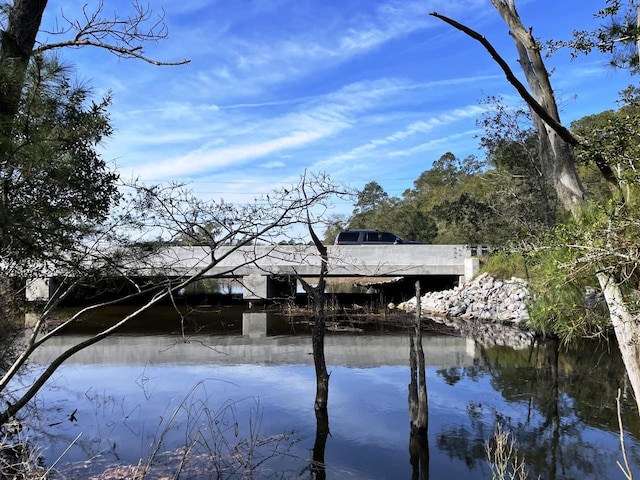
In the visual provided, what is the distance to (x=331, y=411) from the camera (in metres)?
9.94

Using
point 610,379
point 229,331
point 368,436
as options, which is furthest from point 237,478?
point 229,331

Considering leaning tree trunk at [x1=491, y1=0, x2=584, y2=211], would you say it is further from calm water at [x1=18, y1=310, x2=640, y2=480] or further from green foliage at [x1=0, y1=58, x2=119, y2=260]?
green foliage at [x1=0, y1=58, x2=119, y2=260]

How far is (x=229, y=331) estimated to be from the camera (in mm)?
20078

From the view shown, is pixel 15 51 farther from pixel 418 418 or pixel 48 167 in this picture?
pixel 418 418

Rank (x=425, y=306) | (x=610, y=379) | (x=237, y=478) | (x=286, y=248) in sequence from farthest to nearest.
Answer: (x=425, y=306) → (x=610, y=379) → (x=237, y=478) → (x=286, y=248)

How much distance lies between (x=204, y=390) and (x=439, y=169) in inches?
2354

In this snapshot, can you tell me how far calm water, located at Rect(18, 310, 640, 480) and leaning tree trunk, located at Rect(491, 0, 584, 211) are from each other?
3917 mm

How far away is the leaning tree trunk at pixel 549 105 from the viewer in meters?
5.96

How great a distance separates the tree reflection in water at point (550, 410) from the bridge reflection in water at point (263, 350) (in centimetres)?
141

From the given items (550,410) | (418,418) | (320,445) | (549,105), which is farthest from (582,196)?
(550,410)

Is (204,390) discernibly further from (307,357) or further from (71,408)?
(307,357)

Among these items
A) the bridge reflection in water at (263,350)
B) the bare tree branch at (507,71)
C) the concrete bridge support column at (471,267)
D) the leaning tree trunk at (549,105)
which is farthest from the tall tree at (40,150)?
the concrete bridge support column at (471,267)

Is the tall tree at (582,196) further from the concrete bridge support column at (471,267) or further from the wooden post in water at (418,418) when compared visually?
the concrete bridge support column at (471,267)

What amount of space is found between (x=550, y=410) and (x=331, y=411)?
4047 mm
